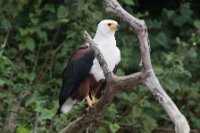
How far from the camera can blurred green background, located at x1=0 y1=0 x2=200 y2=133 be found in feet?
22.2

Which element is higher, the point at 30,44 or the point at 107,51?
the point at 107,51

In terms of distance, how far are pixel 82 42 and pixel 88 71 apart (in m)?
1.72

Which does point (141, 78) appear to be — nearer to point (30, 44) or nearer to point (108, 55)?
point (108, 55)

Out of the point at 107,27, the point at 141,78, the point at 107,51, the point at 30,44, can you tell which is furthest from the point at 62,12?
the point at 141,78

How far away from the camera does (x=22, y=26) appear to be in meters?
7.62

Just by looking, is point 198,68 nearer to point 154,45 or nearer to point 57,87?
point 154,45

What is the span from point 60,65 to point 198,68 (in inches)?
49.5

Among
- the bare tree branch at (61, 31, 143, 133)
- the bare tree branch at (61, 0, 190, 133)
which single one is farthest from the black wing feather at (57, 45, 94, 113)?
the bare tree branch at (61, 0, 190, 133)

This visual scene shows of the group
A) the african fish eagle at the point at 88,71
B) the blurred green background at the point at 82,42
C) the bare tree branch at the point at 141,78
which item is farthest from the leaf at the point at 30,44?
the bare tree branch at the point at 141,78

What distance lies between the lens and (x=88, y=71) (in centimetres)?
526

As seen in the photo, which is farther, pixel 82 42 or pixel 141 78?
pixel 82 42

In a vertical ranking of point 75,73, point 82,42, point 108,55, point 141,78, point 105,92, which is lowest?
point 82,42

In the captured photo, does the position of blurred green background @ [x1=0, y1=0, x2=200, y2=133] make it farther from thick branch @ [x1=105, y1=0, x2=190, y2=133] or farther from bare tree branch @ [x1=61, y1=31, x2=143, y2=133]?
thick branch @ [x1=105, y1=0, x2=190, y2=133]

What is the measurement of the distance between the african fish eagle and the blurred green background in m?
0.97
